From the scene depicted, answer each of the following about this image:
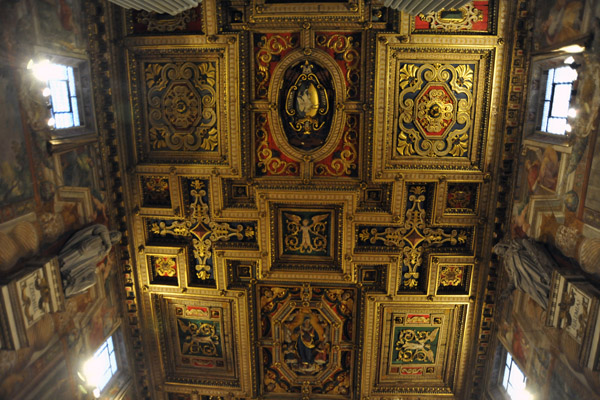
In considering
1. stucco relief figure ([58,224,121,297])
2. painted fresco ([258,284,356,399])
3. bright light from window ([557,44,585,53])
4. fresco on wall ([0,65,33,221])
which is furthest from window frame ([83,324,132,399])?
bright light from window ([557,44,585,53])

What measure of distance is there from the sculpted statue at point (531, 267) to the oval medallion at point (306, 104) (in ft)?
14.5

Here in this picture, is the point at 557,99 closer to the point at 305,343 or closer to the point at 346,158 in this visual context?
the point at 346,158

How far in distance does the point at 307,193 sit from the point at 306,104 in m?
1.94

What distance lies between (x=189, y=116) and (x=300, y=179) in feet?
9.24

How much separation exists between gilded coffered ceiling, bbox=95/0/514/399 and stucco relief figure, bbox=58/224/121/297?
1258 mm

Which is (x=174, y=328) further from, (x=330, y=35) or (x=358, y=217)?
(x=330, y=35)

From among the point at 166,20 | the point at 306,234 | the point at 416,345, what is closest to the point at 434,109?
the point at 306,234

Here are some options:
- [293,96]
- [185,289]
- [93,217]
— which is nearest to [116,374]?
[185,289]

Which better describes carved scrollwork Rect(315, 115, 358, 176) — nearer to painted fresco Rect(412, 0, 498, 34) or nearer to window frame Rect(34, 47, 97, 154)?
painted fresco Rect(412, 0, 498, 34)

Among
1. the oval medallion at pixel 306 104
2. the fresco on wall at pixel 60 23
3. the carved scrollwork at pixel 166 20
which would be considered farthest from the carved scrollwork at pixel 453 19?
the fresco on wall at pixel 60 23

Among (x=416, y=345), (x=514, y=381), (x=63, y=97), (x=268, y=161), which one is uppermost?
(x=63, y=97)

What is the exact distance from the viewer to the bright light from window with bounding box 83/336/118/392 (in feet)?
26.6

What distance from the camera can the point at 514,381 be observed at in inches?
336

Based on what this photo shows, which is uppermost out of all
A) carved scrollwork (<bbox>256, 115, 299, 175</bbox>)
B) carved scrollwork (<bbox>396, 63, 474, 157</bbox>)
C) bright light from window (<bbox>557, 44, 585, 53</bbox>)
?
bright light from window (<bbox>557, 44, 585, 53</bbox>)
